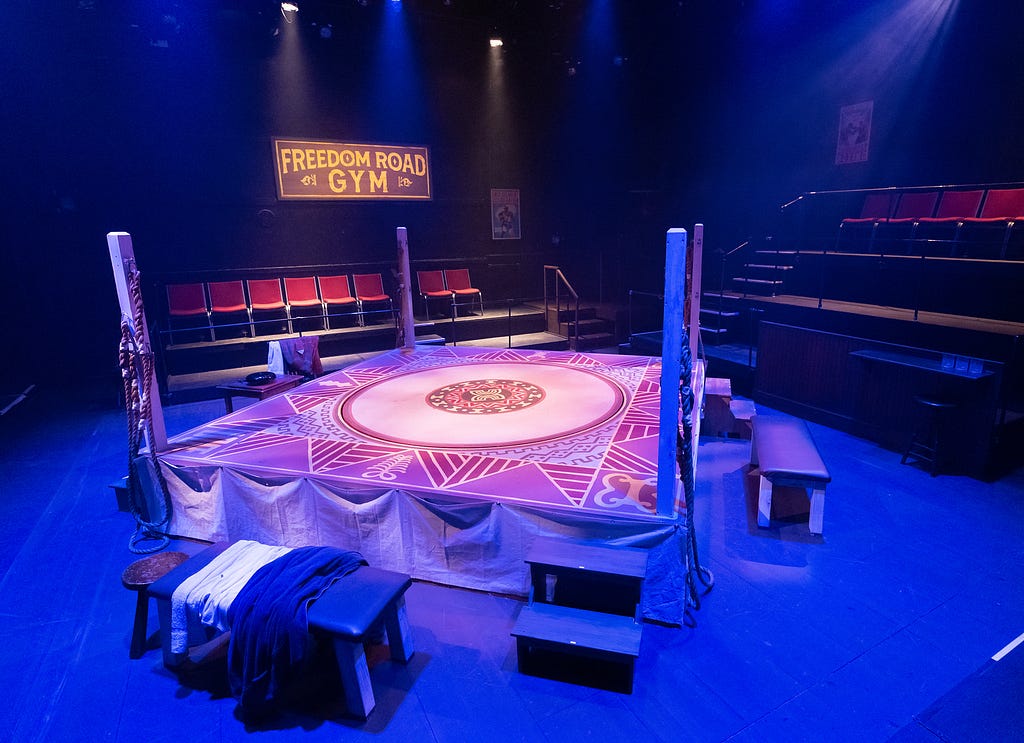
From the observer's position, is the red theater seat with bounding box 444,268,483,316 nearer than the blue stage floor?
No

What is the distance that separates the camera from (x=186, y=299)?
7.24m

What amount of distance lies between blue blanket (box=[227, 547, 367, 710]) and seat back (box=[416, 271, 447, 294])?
21.5 feet

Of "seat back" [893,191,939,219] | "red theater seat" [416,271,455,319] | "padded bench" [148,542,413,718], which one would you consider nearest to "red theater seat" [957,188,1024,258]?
"seat back" [893,191,939,219]

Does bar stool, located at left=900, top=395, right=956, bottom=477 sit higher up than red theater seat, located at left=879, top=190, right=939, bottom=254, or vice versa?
red theater seat, located at left=879, top=190, right=939, bottom=254

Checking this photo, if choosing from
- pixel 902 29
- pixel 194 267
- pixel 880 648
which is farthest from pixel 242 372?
pixel 902 29

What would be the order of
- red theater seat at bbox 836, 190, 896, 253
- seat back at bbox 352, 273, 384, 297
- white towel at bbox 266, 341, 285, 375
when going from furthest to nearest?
1. seat back at bbox 352, 273, 384, 297
2. red theater seat at bbox 836, 190, 896, 253
3. white towel at bbox 266, 341, 285, 375

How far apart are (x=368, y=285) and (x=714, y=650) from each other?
700 cm

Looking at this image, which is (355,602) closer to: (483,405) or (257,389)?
(483,405)

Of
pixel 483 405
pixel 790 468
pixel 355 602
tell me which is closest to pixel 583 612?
pixel 355 602

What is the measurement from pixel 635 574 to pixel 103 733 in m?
2.14

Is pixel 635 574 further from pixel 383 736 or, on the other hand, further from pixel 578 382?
pixel 578 382

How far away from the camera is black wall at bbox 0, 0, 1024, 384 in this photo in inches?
265

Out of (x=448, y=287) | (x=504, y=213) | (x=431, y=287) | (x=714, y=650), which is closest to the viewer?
(x=714, y=650)

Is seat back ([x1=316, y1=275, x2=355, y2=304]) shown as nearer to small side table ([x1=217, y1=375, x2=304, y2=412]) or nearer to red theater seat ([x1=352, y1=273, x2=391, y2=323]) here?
red theater seat ([x1=352, y1=273, x2=391, y2=323])
